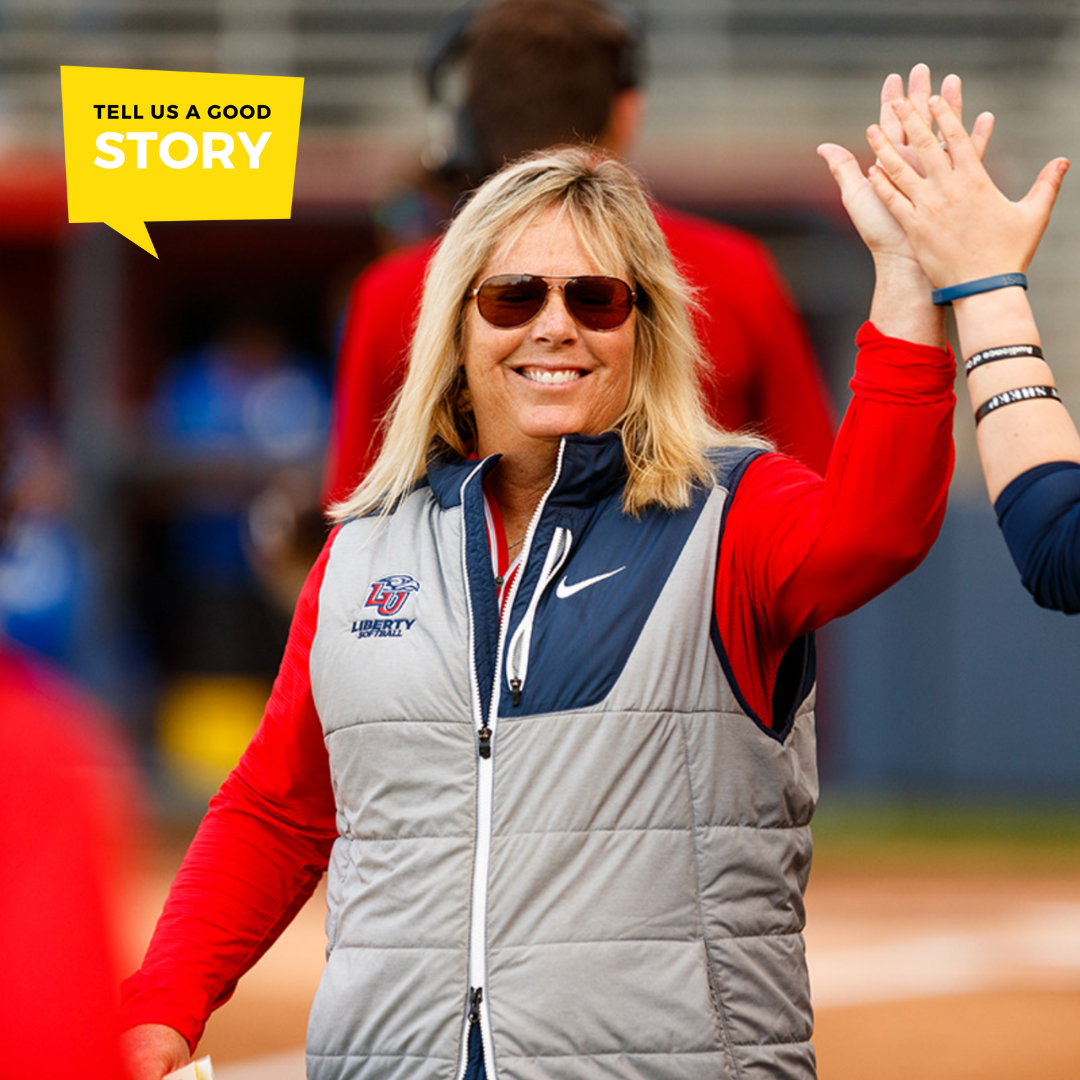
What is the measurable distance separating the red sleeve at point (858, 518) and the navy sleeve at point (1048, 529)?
0.32 ft

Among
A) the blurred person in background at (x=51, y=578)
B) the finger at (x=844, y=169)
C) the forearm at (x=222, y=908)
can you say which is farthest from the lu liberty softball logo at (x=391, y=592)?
the blurred person in background at (x=51, y=578)

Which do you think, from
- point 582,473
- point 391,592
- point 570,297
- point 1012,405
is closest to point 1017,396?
point 1012,405

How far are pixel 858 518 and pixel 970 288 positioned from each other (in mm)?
335

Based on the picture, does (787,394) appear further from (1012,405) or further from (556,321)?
(1012,405)

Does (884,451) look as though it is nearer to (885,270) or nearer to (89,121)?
(885,270)

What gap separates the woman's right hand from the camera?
2.44m

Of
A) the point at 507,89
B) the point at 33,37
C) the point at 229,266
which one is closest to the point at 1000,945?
the point at 507,89

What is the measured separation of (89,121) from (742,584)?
3.84 feet

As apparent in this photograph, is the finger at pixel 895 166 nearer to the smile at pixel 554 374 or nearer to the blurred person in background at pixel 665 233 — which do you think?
the smile at pixel 554 374

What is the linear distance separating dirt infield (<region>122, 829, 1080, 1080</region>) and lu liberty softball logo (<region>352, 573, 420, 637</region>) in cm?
290

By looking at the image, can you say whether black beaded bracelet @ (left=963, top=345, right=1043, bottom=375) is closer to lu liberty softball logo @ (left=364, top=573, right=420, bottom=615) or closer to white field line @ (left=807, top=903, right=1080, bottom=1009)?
lu liberty softball logo @ (left=364, top=573, right=420, bottom=615)

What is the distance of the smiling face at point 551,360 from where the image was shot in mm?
2723

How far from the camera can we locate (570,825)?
236 cm

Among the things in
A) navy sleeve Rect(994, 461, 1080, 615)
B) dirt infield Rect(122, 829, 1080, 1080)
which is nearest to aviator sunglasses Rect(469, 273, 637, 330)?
navy sleeve Rect(994, 461, 1080, 615)
